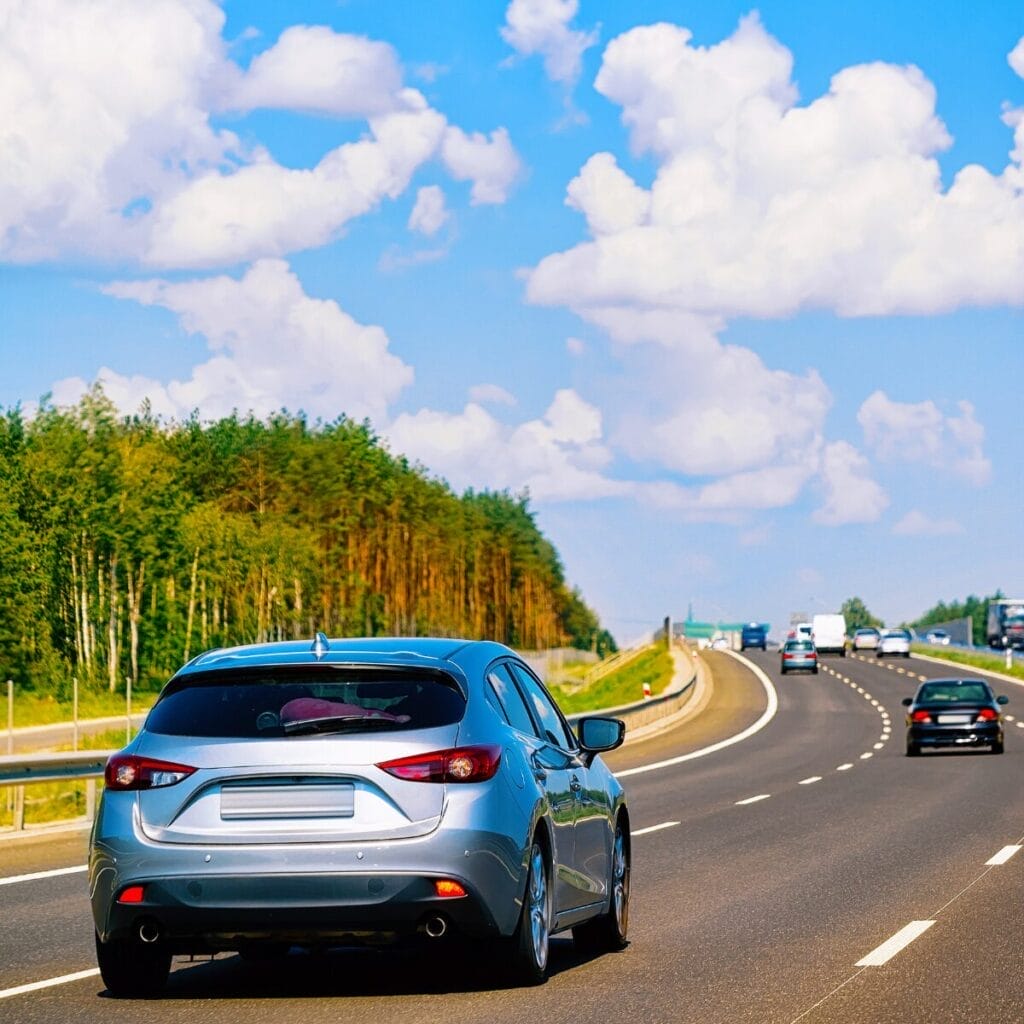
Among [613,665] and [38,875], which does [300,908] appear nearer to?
[38,875]

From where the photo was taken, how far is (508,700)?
9.45 m

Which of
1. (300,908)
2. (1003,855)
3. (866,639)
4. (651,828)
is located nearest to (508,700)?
(300,908)

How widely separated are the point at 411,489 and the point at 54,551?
47.7m

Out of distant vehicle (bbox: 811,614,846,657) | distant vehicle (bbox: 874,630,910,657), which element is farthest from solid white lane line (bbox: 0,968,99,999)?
distant vehicle (bbox: 811,614,846,657)

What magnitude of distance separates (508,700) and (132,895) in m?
1.90

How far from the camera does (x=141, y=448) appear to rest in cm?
11112

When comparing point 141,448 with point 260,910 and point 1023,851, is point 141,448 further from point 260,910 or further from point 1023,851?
point 260,910

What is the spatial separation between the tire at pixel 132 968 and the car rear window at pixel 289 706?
96 centimetres

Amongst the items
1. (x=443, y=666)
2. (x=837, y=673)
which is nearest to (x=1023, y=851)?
(x=443, y=666)

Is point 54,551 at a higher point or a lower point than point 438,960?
higher

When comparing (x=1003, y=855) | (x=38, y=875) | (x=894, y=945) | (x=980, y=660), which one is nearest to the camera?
(x=894, y=945)

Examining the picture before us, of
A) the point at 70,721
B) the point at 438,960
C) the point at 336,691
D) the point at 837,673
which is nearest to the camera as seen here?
the point at 438,960

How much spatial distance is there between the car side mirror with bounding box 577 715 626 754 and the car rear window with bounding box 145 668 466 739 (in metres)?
1.56

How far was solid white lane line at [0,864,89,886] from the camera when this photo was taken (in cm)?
1538
